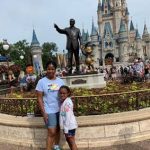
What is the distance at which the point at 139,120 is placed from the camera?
8.80 metres

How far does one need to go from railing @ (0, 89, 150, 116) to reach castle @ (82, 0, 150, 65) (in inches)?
4222

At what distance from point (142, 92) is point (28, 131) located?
2975 millimetres

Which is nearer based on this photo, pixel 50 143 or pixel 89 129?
pixel 50 143

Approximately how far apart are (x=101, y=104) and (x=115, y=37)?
119392 millimetres

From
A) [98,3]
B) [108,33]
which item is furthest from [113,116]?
[98,3]

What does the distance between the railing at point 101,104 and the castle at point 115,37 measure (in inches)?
4222

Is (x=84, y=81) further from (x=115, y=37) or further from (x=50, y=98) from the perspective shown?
(x=115, y=37)

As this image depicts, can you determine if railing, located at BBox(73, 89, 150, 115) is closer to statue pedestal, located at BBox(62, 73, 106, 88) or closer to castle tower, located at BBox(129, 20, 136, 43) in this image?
statue pedestal, located at BBox(62, 73, 106, 88)

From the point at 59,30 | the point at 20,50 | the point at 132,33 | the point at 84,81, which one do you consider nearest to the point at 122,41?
the point at 132,33

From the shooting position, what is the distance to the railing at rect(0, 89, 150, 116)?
898 centimetres

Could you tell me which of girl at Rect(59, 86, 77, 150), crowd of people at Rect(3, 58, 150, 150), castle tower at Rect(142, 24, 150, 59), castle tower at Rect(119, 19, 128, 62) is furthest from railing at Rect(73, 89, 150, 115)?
castle tower at Rect(142, 24, 150, 59)

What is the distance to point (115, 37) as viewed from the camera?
12694cm

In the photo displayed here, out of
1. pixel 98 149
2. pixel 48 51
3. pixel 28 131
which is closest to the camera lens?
pixel 98 149

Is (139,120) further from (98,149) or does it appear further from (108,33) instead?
(108,33)
